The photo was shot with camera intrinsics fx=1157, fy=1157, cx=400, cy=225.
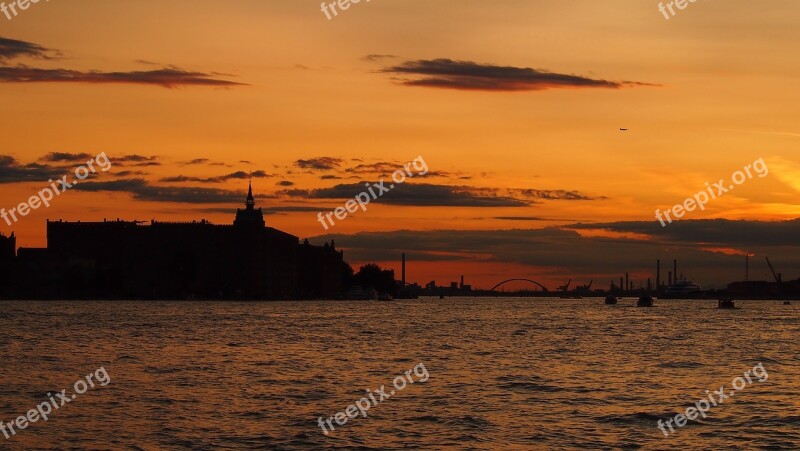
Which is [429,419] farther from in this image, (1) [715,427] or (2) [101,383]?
(2) [101,383]

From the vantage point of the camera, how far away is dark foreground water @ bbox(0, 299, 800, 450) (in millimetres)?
36062

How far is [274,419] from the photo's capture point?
3944 centimetres

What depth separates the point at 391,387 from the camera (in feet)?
164

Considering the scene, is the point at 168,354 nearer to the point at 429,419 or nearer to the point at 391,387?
the point at 391,387

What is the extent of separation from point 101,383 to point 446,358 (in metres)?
23.5

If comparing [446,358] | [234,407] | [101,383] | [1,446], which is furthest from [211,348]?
[1,446]

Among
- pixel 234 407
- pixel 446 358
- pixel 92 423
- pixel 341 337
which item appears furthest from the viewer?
pixel 341 337

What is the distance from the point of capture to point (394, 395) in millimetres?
46688

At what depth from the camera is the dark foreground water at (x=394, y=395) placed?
36.1 metres

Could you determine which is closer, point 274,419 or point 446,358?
point 274,419

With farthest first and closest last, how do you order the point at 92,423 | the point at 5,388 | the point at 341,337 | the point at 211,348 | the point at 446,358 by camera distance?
the point at 341,337, the point at 211,348, the point at 446,358, the point at 5,388, the point at 92,423

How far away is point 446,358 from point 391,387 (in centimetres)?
1825

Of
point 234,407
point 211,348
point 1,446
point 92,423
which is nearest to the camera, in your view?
point 1,446

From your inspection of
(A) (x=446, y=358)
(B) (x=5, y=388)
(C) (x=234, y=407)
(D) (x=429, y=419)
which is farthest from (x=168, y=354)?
(D) (x=429, y=419)
